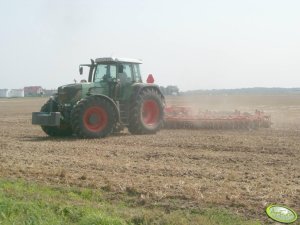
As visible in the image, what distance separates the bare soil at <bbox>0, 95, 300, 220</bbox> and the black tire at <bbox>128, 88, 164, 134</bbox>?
1.84 feet

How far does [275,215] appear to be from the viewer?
6.22 m

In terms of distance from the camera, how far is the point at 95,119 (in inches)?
589

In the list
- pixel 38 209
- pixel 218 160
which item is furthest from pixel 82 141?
pixel 38 209

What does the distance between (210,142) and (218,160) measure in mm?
3098

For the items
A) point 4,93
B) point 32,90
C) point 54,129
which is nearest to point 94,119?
point 54,129

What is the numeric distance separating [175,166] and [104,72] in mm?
7036

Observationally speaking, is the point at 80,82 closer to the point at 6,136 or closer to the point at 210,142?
the point at 6,136

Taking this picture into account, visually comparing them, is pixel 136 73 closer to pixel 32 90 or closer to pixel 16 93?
pixel 16 93

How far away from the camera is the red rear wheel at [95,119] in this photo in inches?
581

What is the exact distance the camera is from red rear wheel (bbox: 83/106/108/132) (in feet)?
48.4

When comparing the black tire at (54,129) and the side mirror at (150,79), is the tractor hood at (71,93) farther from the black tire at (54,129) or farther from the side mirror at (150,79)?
the side mirror at (150,79)

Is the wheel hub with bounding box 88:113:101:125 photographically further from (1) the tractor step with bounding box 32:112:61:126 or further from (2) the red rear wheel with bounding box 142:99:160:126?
(2) the red rear wheel with bounding box 142:99:160:126

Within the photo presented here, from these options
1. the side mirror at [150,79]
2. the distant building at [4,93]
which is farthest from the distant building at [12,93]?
the side mirror at [150,79]

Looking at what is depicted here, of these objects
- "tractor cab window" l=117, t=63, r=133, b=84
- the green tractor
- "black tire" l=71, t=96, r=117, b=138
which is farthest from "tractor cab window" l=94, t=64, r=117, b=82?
"black tire" l=71, t=96, r=117, b=138
